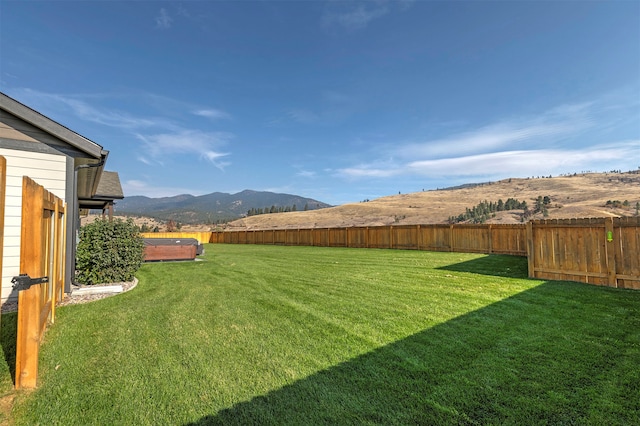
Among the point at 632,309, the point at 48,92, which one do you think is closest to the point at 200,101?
the point at 48,92

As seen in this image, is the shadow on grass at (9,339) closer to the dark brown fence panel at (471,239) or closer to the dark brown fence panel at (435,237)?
the dark brown fence panel at (471,239)

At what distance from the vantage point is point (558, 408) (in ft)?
7.20

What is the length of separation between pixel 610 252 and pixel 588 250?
39 centimetres

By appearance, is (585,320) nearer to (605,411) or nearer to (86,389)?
(605,411)

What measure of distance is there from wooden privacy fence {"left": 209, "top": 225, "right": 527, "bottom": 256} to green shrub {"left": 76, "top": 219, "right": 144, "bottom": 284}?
15.0 meters

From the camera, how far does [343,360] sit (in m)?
3.08

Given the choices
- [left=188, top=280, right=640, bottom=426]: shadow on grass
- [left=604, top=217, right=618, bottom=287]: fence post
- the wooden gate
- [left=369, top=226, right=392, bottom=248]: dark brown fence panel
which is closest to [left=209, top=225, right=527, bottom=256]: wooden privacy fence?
[left=369, top=226, right=392, bottom=248]: dark brown fence panel

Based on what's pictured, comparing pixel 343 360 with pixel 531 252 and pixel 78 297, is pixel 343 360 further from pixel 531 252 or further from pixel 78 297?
pixel 531 252

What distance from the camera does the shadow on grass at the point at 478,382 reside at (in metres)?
2.13

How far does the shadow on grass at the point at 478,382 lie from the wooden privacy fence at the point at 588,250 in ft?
10.1

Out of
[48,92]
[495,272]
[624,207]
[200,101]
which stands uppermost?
[200,101]

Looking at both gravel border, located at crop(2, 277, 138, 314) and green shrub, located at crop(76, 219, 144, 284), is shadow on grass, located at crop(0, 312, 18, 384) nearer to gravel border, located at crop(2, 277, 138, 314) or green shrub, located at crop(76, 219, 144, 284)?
gravel border, located at crop(2, 277, 138, 314)

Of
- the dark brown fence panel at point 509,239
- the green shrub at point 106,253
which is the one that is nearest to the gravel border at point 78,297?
the green shrub at point 106,253

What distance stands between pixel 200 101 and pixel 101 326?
24427mm
